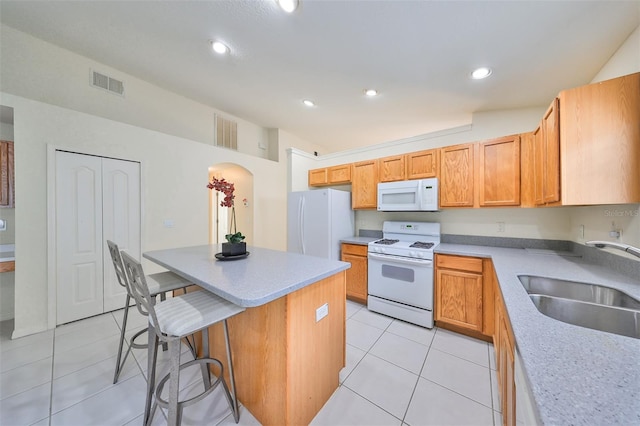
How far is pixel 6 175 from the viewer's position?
2.39 m

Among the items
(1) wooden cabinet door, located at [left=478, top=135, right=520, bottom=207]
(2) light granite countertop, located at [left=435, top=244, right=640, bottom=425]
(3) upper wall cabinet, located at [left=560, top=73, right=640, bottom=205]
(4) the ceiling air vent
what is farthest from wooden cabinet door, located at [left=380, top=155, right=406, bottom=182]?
(4) the ceiling air vent

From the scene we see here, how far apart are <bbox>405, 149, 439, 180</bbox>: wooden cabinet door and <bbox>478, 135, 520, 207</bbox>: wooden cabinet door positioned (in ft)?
1.53

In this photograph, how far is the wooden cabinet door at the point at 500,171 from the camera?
92.4 inches

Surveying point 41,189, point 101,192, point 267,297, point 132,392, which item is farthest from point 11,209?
point 267,297

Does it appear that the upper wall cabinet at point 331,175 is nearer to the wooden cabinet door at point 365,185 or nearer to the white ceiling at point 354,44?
the wooden cabinet door at point 365,185

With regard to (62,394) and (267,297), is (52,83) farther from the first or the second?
(267,297)

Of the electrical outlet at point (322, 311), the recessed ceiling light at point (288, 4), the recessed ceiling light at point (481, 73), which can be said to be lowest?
the electrical outlet at point (322, 311)

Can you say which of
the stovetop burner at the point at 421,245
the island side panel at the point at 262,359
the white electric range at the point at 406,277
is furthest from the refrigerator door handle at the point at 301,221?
the island side panel at the point at 262,359

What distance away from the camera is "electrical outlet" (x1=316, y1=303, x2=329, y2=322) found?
138cm

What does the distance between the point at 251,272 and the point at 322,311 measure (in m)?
0.52

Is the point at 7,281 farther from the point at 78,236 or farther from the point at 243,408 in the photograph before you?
the point at 243,408

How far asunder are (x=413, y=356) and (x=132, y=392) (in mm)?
2201

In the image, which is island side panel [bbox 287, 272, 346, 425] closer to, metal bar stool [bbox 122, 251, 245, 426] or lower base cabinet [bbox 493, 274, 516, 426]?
metal bar stool [bbox 122, 251, 245, 426]

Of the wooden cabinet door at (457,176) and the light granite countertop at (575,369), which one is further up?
the wooden cabinet door at (457,176)
